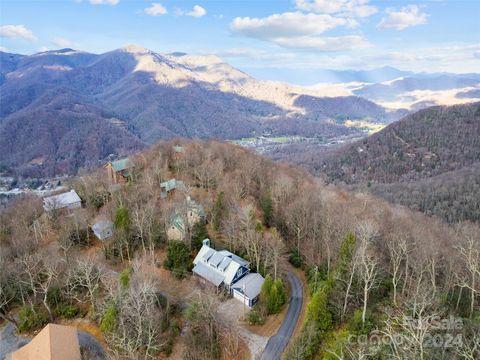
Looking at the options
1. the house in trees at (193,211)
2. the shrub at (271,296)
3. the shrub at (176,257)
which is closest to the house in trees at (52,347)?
the shrub at (176,257)

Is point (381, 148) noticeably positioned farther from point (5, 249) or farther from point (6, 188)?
point (6, 188)

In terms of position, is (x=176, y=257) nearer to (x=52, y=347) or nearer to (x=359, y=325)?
(x=52, y=347)

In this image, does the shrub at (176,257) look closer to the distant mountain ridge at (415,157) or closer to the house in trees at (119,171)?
the house in trees at (119,171)

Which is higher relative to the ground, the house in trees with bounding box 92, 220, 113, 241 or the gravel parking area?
the house in trees with bounding box 92, 220, 113, 241

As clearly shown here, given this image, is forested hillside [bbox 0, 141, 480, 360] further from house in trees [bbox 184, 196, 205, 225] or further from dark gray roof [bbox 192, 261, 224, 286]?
dark gray roof [bbox 192, 261, 224, 286]

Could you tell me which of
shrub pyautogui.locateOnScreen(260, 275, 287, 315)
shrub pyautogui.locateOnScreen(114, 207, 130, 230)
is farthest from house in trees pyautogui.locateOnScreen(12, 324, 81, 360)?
shrub pyautogui.locateOnScreen(260, 275, 287, 315)

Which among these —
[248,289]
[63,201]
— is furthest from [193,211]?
[63,201]
